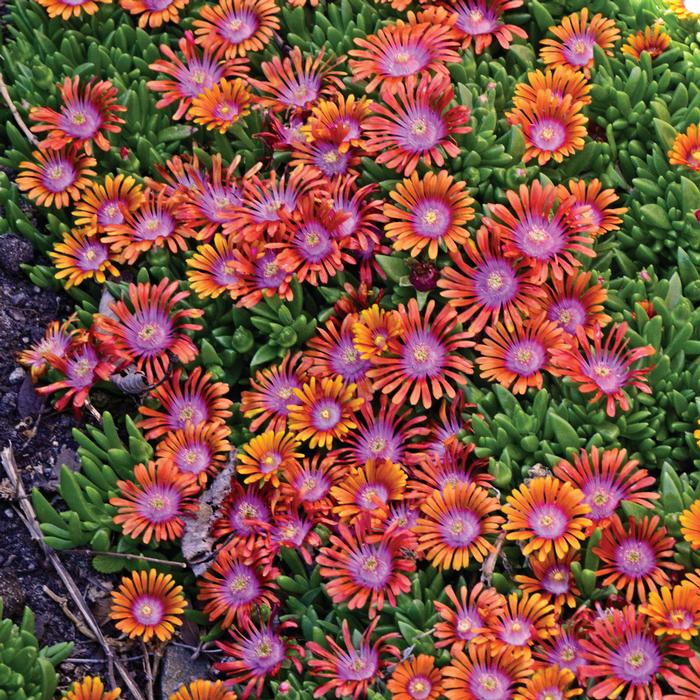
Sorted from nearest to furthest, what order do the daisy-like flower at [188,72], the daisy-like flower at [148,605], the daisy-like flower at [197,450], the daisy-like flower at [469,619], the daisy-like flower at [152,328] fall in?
the daisy-like flower at [469,619] < the daisy-like flower at [148,605] < the daisy-like flower at [197,450] < the daisy-like flower at [152,328] < the daisy-like flower at [188,72]

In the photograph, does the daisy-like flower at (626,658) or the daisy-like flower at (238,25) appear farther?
the daisy-like flower at (238,25)

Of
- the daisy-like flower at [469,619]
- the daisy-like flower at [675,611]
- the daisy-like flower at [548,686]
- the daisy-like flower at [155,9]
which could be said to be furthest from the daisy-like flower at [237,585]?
the daisy-like flower at [155,9]

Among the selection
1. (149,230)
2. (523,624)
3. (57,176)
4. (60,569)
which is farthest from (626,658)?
(57,176)

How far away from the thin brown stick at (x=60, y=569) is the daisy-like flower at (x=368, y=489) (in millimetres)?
823

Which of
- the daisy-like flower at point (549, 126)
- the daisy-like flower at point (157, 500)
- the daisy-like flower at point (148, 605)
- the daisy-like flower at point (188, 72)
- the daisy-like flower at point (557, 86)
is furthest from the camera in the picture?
the daisy-like flower at point (188, 72)

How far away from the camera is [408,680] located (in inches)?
108

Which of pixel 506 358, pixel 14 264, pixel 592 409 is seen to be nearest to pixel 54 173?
pixel 14 264

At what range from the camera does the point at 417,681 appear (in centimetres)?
274

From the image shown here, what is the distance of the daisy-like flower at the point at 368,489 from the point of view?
9.89 feet

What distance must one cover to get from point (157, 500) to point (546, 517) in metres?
1.21

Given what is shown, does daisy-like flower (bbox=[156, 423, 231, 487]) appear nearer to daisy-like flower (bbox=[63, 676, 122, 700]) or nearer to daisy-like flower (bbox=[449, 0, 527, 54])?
daisy-like flower (bbox=[63, 676, 122, 700])

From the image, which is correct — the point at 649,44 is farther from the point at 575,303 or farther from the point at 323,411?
the point at 323,411

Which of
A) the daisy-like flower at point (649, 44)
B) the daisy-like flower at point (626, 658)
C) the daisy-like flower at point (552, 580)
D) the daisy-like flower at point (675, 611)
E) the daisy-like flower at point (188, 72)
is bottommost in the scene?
the daisy-like flower at point (626, 658)

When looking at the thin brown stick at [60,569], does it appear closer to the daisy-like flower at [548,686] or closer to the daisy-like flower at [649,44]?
the daisy-like flower at [548,686]
